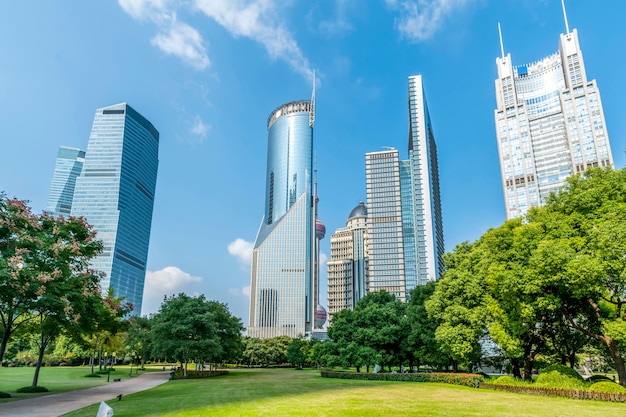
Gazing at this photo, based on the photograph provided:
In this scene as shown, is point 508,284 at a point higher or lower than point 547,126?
lower

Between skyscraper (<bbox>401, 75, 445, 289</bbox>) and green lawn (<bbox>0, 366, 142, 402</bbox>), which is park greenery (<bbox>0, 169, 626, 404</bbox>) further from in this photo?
skyscraper (<bbox>401, 75, 445, 289</bbox>)

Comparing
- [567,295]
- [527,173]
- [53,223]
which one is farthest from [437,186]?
[53,223]

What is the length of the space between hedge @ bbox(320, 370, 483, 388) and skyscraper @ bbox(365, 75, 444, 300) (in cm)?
11736

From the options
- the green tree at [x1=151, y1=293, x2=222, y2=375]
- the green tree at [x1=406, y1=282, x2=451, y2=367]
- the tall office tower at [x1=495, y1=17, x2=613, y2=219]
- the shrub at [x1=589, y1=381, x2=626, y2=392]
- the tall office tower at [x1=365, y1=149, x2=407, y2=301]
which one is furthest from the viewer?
the tall office tower at [x1=365, y1=149, x2=407, y2=301]

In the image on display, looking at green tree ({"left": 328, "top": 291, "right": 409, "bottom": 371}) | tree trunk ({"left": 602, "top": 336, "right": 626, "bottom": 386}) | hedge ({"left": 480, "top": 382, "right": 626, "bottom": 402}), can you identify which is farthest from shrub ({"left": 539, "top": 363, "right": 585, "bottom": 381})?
green tree ({"left": 328, "top": 291, "right": 409, "bottom": 371})

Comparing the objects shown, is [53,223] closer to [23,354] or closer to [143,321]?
[143,321]

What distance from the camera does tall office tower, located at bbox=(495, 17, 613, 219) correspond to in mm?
147625

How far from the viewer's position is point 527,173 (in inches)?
6171

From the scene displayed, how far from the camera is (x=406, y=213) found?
566 ft

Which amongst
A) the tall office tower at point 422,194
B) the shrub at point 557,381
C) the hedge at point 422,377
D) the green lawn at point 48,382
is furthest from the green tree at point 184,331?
the tall office tower at point 422,194

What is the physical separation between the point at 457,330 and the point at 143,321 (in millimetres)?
55241

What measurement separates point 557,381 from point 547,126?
527 ft

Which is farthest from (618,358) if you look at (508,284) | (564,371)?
(508,284)

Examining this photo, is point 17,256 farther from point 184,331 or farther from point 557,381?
point 557,381
